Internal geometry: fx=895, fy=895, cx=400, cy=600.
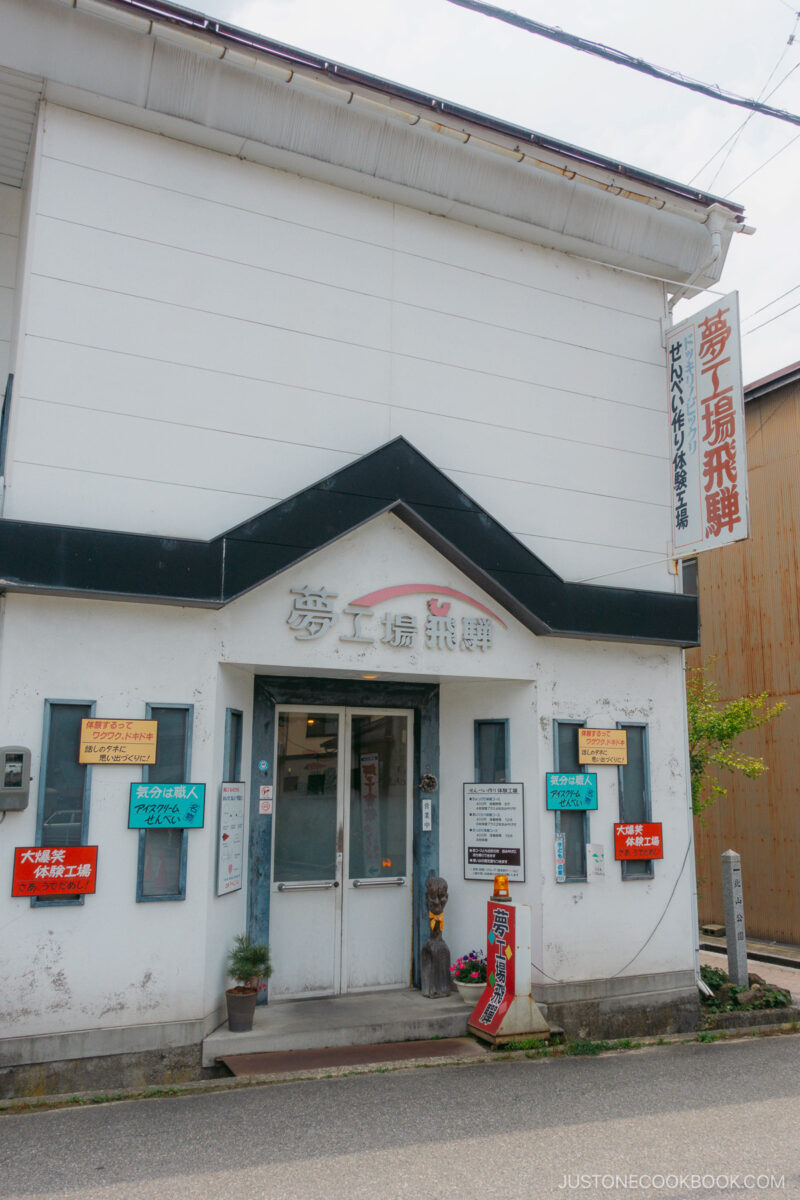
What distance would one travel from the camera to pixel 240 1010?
7.38m

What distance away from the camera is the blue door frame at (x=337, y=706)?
335 inches

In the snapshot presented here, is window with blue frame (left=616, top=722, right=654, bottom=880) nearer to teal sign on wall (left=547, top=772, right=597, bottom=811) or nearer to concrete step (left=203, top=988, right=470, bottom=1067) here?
teal sign on wall (left=547, top=772, right=597, bottom=811)

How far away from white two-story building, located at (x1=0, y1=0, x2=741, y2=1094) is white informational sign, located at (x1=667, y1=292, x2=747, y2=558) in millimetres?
399

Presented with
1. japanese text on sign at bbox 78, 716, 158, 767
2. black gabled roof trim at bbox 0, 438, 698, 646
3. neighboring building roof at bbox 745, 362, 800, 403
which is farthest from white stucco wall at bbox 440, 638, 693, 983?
neighboring building roof at bbox 745, 362, 800, 403

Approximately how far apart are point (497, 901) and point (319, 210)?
22.3ft

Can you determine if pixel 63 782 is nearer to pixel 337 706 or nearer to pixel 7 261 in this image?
pixel 337 706

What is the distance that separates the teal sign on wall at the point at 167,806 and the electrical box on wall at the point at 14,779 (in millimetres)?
809

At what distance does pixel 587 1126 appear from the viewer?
237 inches

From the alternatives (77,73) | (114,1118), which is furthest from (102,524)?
(114,1118)

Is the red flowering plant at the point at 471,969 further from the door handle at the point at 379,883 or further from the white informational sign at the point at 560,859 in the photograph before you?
the white informational sign at the point at 560,859

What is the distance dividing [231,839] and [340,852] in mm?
1611

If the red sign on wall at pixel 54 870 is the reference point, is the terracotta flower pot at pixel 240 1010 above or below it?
below

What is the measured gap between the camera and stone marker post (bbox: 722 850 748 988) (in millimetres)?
9836
